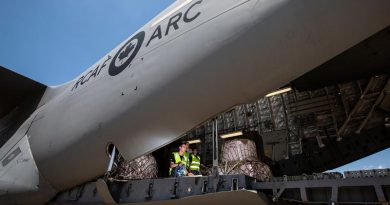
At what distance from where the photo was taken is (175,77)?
2.62 meters

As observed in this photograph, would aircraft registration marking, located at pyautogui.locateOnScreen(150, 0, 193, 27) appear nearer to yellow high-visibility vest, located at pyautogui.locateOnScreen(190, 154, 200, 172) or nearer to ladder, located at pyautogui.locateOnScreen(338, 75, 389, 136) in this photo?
yellow high-visibility vest, located at pyautogui.locateOnScreen(190, 154, 200, 172)

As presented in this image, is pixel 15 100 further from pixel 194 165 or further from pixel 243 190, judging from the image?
pixel 194 165

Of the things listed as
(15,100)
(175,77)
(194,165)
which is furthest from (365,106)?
(15,100)

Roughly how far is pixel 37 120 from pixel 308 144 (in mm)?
7110

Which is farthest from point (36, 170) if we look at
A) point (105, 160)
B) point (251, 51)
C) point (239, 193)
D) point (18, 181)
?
point (251, 51)

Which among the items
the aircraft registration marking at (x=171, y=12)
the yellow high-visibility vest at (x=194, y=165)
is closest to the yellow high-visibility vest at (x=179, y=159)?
the yellow high-visibility vest at (x=194, y=165)

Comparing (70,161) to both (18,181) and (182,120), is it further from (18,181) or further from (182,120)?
(182,120)

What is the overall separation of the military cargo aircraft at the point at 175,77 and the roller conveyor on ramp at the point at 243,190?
597mm

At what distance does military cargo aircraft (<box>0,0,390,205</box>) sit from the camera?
2080mm

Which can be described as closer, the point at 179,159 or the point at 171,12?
the point at 171,12

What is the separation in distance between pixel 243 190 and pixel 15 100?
12.5 feet

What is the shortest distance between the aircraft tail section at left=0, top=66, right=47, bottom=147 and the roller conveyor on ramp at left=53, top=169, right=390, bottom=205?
1398mm

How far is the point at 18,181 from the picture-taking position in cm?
399

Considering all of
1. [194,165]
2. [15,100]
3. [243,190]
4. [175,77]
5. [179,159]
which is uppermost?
[15,100]
